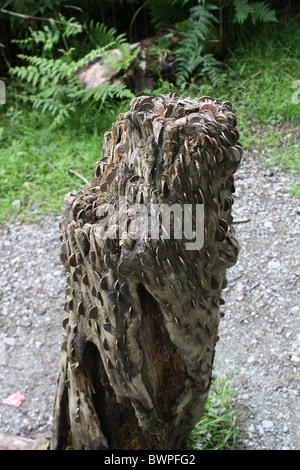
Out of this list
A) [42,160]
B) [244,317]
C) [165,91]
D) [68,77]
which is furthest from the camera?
[68,77]

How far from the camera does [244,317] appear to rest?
10.8ft

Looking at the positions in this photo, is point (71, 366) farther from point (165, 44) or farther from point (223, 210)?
point (165, 44)

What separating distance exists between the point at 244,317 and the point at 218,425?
0.79 meters

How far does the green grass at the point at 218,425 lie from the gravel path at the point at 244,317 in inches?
2.9

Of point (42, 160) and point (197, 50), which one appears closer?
point (42, 160)

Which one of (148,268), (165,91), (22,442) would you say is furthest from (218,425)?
(165,91)

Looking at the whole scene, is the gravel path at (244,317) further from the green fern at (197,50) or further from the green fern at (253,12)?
the green fern at (253,12)

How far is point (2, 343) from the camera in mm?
3465

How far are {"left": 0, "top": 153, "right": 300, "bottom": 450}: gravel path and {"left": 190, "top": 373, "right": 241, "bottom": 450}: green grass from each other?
74 millimetres

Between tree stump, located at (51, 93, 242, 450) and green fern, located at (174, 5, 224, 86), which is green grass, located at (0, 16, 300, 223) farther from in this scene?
tree stump, located at (51, 93, 242, 450)

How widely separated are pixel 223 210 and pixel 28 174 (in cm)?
310

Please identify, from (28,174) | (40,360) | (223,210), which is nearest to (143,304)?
(223,210)

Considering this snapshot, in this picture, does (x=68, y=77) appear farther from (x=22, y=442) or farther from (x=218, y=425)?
(x=218, y=425)

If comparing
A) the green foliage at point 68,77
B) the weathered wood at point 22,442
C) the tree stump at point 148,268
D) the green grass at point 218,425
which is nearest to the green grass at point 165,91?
the green foliage at point 68,77
